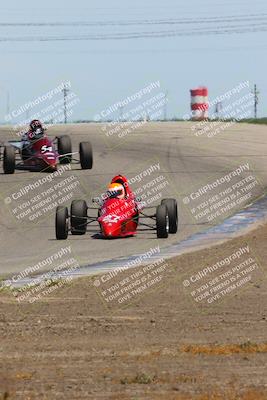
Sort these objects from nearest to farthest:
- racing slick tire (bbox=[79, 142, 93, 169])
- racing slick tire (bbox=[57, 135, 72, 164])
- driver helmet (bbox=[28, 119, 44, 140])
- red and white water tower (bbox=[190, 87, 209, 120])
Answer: driver helmet (bbox=[28, 119, 44, 140])
racing slick tire (bbox=[79, 142, 93, 169])
racing slick tire (bbox=[57, 135, 72, 164])
red and white water tower (bbox=[190, 87, 209, 120])

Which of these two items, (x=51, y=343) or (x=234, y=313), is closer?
(x=51, y=343)

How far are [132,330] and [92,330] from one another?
0.41 metres

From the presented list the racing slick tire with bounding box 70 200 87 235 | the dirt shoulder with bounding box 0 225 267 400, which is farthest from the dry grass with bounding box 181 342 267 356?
the racing slick tire with bounding box 70 200 87 235

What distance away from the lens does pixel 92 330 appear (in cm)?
1211

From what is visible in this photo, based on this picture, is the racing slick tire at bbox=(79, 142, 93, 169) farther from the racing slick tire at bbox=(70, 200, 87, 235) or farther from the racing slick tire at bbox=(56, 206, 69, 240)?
the racing slick tire at bbox=(56, 206, 69, 240)

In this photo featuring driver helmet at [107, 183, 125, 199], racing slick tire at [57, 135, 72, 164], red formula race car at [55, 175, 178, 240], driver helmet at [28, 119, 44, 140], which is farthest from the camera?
racing slick tire at [57, 135, 72, 164]

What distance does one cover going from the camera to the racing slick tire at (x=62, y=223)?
23125mm

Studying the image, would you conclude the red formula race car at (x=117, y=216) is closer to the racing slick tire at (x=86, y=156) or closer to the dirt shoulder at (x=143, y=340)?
the dirt shoulder at (x=143, y=340)

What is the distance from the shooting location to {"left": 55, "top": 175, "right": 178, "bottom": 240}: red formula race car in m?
23.2

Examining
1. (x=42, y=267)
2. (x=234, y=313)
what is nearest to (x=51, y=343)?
(x=234, y=313)

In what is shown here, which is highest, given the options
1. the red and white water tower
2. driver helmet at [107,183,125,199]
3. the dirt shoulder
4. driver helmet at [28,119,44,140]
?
the dirt shoulder

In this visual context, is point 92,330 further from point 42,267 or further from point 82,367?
point 42,267

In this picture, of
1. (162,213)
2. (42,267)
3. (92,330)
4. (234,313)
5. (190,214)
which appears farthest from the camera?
(190,214)

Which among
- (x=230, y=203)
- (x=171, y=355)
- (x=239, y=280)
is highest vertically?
(x=171, y=355)
